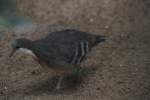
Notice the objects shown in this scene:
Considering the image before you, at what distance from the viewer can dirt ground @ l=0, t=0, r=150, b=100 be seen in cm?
663

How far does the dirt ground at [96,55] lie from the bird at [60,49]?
353 millimetres

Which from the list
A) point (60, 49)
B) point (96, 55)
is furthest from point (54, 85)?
point (96, 55)

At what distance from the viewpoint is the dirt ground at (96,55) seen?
6629 mm

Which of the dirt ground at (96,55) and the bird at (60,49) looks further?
the dirt ground at (96,55)

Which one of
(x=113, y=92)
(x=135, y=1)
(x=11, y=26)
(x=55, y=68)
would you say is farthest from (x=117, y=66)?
(x=11, y=26)

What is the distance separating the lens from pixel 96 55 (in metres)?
7.65

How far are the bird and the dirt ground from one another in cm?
35

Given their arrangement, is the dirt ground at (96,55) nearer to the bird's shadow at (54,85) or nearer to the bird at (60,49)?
the bird's shadow at (54,85)

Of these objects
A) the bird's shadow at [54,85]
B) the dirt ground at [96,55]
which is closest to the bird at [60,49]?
Answer: the bird's shadow at [54,85]

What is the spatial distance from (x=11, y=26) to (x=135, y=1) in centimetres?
231

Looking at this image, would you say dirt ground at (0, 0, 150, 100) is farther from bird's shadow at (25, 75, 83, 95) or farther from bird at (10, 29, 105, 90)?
bird at (10, 29, 105, 90)

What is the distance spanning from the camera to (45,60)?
6.33 metres

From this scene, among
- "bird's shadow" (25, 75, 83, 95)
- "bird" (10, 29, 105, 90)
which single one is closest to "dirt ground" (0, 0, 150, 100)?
"bird's shadow" (25, 75, 83, 95)

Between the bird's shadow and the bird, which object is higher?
the bird
